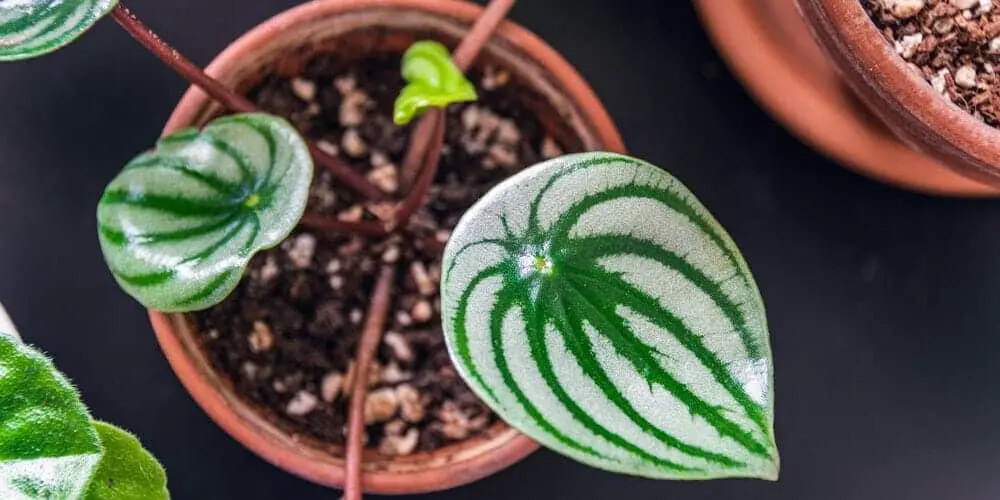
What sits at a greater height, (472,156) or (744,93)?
(744,93)

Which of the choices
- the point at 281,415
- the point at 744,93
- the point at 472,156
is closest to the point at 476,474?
the point at 281,415

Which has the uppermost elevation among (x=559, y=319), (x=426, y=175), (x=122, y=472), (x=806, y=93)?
(x=806, y=93)

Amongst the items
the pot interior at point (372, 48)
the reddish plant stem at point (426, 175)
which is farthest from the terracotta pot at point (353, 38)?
the reddish plant stem at point (426, 175)

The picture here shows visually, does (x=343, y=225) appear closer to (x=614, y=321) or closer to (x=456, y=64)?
(x=456, y=64)

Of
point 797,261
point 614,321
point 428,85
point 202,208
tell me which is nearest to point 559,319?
point 614,321

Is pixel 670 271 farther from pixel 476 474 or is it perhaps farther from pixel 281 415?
pixel 281 415

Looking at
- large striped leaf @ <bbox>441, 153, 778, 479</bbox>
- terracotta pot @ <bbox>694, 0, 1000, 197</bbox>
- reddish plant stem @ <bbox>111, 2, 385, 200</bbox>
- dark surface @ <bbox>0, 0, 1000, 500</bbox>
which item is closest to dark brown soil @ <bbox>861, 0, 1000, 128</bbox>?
terracotta pot @ <bbox>694, 0, 1000, 197</bbox>
